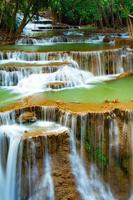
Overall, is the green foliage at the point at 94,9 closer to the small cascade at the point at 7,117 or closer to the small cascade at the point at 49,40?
the small cascade at the point at 49,40

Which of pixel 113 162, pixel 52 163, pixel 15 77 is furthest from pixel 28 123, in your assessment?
pixel 15 77

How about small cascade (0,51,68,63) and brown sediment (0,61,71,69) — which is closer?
brown sediment (0,61,71,69)

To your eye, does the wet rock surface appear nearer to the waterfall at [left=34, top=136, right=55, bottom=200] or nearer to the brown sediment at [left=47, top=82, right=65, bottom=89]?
the waterfall at [left=34, top=136, right=55, bottom=200]

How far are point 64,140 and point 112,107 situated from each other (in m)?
1.46

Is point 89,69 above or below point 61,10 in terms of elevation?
below

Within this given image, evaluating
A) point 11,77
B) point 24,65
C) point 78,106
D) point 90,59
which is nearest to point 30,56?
point 24,65

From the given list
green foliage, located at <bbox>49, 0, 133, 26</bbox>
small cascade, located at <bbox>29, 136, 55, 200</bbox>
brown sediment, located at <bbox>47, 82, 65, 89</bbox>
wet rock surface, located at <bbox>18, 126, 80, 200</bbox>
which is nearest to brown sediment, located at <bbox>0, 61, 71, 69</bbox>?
brown sediment, located at <bbox>47, 82, 65, 89</bbox>

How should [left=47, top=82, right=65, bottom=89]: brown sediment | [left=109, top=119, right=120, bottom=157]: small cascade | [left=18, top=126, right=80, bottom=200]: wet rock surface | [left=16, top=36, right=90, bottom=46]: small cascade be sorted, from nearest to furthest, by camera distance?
1. [left=18, top=126, right=80, bottom=200]: wet rock surface
2. [left=109, top=119, right=120, bottom=157]: small cascade
3. [left=47, top=82, right=65, bottom=89]: brown sediment
4. [left=16, top=36, right=90, bottom=46]: small cascade

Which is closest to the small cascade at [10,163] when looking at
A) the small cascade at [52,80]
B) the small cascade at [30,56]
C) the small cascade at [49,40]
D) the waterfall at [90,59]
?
the small cascade at [52,80]

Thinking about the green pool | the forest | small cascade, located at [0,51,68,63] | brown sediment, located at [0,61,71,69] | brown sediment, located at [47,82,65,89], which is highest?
the forest

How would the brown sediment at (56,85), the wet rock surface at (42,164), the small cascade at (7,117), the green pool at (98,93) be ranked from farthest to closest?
the brown sediment at (56,85) → the green pool at (98,93) → the small cascade at (7,117) → the wet rock surface at (42,164)

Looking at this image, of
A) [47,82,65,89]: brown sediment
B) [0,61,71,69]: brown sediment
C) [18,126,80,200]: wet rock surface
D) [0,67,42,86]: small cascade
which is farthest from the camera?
[0,61,71,69]: brown sediment

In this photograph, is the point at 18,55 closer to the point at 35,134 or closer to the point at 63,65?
the point at 63,65

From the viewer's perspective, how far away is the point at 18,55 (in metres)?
16.8
